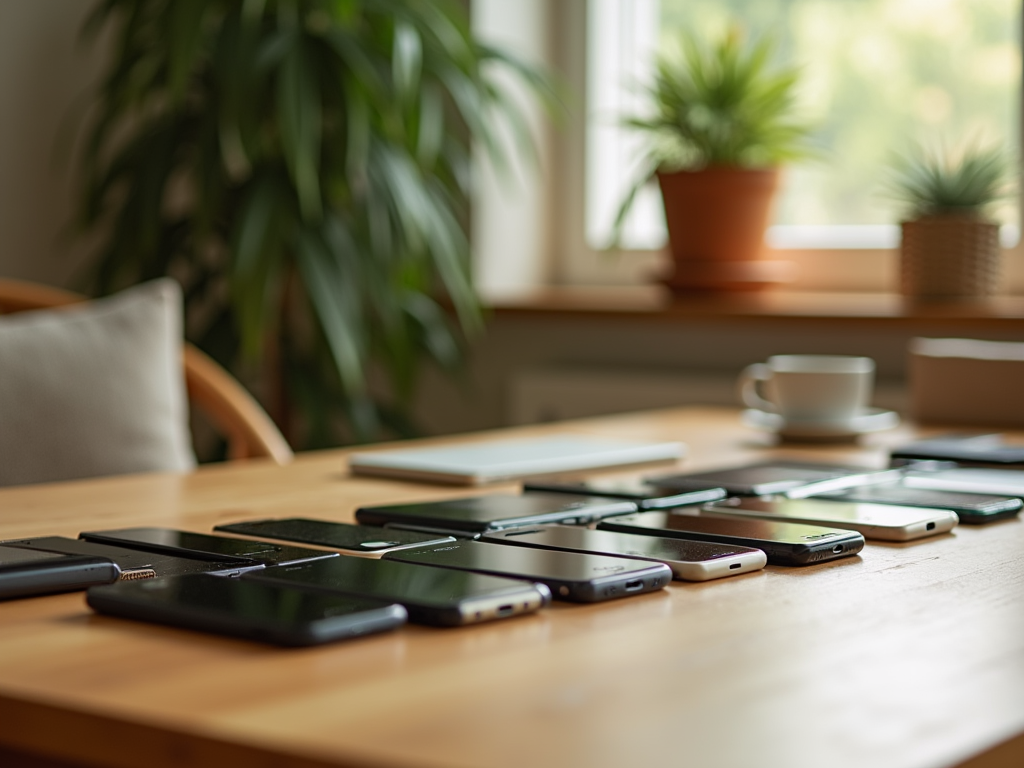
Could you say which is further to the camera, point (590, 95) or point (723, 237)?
point (590, 95)

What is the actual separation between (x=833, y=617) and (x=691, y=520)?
242mm

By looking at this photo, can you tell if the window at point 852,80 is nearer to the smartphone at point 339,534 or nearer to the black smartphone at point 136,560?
the smartphone at point 339,534

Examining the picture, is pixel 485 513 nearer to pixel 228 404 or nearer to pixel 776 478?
pixel 776 478

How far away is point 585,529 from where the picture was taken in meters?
0.94

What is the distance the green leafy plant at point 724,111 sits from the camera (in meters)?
2.50

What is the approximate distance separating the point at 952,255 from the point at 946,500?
1.31m

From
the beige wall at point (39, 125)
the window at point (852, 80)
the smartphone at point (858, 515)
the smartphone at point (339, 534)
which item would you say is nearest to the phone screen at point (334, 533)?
the smartphone at point (339, 534)

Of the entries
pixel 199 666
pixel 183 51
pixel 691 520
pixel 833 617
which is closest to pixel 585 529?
pixel 691 520

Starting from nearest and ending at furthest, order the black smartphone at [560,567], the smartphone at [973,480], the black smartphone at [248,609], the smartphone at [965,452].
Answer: the black smartphone at [248,609] < the black smartphone at [560,567] < the smartphone at [973,480] < the smartphone at [965,452]

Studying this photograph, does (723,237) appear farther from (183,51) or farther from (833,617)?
(833,617)

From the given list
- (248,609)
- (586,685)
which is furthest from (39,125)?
(586,685)

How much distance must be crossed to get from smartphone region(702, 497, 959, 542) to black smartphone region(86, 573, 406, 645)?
1.29ft

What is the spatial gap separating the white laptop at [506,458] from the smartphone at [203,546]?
37 centimetres

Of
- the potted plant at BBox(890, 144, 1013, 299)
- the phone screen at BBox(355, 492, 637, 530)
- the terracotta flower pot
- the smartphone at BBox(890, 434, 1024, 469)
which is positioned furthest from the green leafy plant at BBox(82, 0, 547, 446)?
the phone screen at BBox(355, 492, 637, 530)
